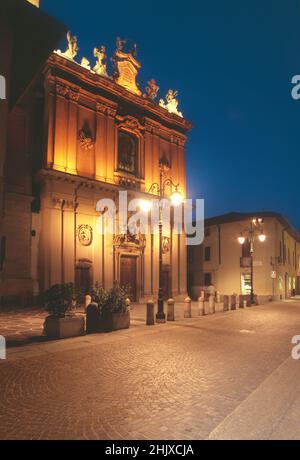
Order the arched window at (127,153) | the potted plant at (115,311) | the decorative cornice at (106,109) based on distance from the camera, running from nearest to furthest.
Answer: the potted plant at (115,311), the decorative cornice at (106,109), the arched window at (127,153)

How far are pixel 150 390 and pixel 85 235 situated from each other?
58.2 feet

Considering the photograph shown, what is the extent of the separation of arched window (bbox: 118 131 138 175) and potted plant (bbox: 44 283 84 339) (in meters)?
16.8

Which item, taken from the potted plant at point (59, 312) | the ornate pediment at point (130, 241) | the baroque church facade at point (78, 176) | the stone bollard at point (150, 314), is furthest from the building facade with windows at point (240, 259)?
the potted plant at point (59, 312)

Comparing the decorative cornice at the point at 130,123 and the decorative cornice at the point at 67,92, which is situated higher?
the decorative cornice at the point at 67,92

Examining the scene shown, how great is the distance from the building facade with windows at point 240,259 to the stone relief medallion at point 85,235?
59.4ft

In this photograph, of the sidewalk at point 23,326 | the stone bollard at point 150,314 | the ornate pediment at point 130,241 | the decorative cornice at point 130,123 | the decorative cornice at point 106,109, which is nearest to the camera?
the sidewalk at point 23,326

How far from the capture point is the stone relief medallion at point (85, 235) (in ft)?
74.4

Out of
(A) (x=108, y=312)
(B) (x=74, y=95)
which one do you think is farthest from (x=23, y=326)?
(B) (x=74, y=95)

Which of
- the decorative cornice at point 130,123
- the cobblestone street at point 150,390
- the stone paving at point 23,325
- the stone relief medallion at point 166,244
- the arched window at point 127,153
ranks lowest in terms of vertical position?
the stone paving at point 23,325

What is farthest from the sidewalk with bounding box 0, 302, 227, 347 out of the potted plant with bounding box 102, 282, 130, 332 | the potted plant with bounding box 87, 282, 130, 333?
the potted plant with bounding box 87, 282, 130, 333

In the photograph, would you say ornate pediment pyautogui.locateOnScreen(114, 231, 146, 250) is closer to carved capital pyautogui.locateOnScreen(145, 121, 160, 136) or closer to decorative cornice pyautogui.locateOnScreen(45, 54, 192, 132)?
carved capital pyautogui.locateOnScreen(145, 121, 160, 136)

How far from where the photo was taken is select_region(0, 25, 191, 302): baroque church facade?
21359mm

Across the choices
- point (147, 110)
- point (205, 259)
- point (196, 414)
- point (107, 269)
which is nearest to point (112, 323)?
point (196, 414)

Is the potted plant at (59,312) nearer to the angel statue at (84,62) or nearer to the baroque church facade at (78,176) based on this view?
the baroque church facade at (78,176)
